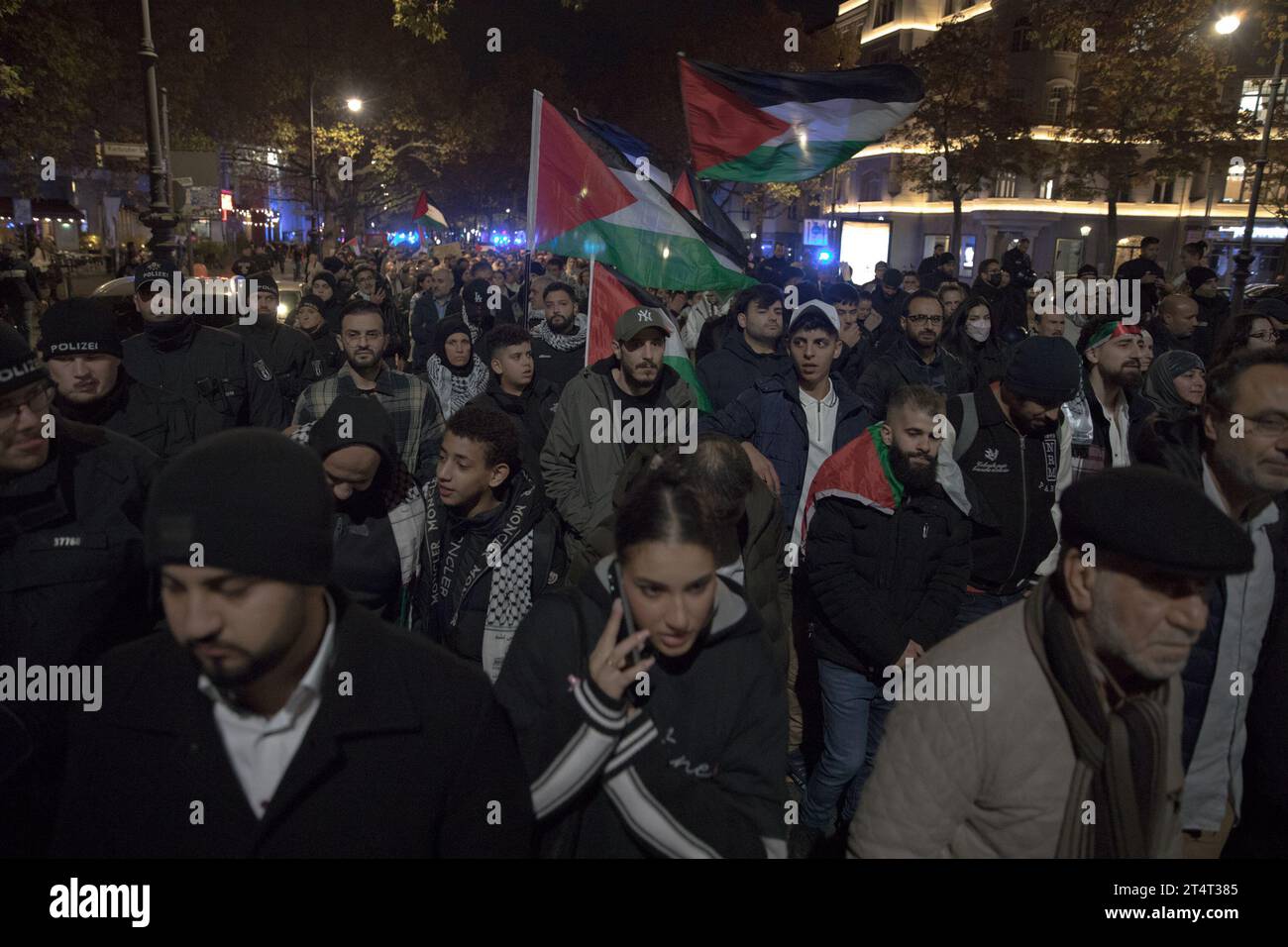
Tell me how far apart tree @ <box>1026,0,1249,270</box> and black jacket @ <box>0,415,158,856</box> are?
15.7 metres

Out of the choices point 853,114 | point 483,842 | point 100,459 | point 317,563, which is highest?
point 853,114

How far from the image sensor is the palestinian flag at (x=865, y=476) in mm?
4023

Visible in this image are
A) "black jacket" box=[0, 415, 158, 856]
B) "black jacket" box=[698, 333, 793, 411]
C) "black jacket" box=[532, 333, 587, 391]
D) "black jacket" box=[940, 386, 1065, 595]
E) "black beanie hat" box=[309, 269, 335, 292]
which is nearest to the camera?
"black jacket" box=[0, 415, 158, 856]

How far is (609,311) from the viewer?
6414 mm

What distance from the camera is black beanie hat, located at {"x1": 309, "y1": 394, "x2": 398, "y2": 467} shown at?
357 cm

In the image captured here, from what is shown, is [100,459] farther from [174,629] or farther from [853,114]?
[853,114]

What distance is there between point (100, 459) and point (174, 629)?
174 cm

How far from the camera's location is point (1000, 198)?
5538 centimetres

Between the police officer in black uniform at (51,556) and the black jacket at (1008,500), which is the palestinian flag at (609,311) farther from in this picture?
the police officer in black uniform at (51,556)

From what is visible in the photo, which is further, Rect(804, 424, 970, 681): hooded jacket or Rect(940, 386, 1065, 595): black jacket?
Rect(940, 386, 1065, 595): black jacket

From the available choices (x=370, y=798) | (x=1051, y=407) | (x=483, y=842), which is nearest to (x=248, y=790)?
(x=370, y=798)

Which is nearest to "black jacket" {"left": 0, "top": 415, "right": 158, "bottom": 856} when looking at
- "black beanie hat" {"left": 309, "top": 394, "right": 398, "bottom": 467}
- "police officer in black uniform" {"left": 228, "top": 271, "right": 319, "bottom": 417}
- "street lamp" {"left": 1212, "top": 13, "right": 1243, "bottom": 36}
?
"black beanie hat" {"left": 309, "top": 394, "right": 398, "bottom": 467}

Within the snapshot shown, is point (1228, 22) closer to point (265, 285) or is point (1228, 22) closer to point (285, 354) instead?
point (265, 285)

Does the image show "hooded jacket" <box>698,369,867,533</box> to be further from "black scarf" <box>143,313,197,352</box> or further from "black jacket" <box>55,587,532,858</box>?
"black jacket" <box>55,587,532,858</box>
